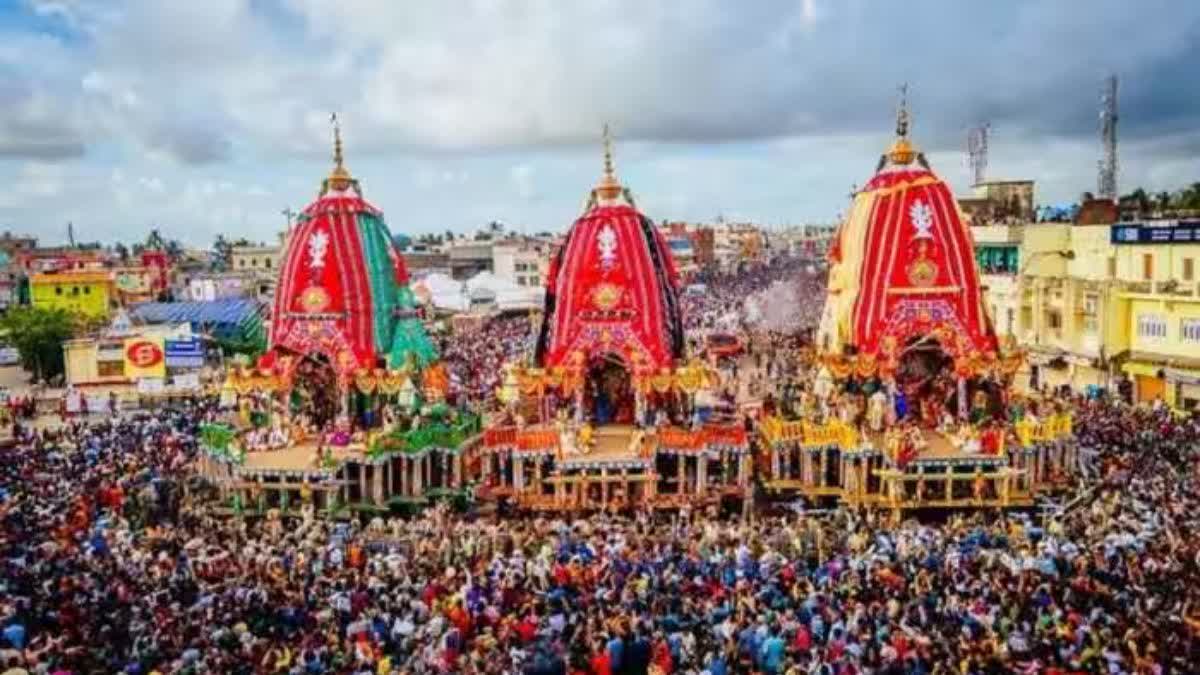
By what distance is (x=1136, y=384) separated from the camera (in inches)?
1556

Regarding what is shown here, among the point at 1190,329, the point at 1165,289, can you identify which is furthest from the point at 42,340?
the point at 1190,329

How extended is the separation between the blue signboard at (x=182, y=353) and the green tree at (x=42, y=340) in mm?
10904

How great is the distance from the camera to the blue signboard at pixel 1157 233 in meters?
39.5

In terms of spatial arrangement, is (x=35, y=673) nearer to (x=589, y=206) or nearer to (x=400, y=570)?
(x=400, y=570)

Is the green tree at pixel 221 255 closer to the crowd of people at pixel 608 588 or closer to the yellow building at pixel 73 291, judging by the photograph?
the yellow building at pixel 73 291

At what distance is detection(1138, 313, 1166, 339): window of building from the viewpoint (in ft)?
126

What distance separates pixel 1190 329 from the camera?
37.1 m

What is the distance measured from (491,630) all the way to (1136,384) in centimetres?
3046

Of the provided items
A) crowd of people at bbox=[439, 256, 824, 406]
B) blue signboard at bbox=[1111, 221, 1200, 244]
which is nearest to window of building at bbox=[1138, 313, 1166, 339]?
blue signboard at bbox=[1111, 221, 1200, 244]

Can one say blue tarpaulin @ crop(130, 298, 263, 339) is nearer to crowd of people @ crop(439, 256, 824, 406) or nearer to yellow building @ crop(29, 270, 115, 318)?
yellow building @ crop(29, 270, 115, 318)

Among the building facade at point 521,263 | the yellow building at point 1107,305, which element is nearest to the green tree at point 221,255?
the building facade at point 521,263

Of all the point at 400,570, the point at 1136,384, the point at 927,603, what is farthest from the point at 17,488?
the point at 1136,384

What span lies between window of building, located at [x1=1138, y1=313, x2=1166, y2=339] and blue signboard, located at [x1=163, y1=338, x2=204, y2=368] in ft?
122

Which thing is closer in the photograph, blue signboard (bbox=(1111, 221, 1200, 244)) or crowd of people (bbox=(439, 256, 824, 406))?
blue signboard (bbox=(1111, 221, 1200, 244))
